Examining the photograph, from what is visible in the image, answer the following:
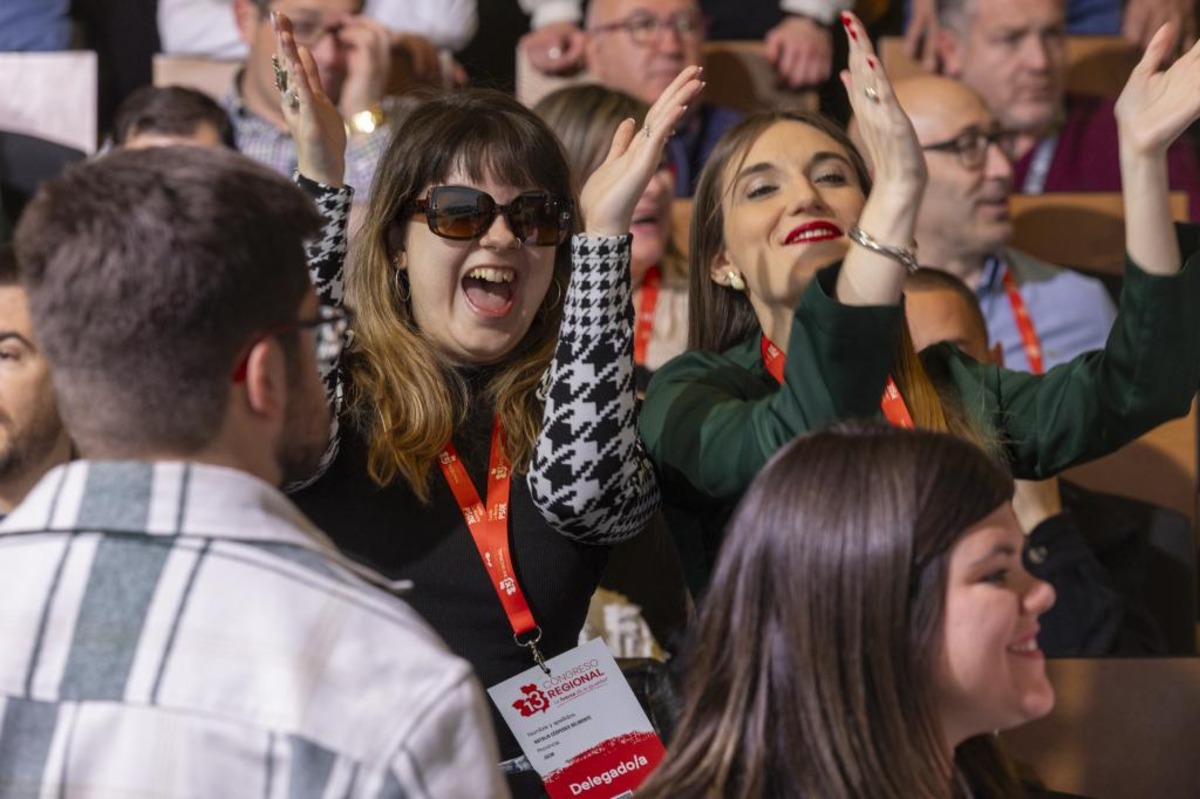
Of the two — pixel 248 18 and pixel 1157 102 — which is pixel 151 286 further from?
pixel 248 18

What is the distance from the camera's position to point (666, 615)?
2.69 meters

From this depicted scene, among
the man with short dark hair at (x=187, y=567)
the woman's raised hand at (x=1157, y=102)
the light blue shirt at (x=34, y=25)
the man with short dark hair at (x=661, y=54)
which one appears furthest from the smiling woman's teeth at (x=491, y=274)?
the light blue shirt at (x=34, y=25)

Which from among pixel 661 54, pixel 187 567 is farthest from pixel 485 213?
pixel 661 54

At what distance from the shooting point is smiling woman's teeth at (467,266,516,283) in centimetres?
223

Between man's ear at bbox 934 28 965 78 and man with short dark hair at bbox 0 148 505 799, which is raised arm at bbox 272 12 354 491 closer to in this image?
man with short dark hair at bbox 0 148 505 799

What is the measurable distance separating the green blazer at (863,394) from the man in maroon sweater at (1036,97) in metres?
2.02

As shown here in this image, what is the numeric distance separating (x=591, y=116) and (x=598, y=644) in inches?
63.1

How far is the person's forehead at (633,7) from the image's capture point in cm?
414

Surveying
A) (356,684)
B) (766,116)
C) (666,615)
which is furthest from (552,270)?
(356,684)

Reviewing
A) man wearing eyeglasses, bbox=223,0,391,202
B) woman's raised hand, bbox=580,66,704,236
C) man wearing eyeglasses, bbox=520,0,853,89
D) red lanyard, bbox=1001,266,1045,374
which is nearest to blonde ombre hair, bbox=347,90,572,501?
woman's raised hand, bbox=580,66,704,236

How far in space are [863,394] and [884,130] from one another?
1.05 feet

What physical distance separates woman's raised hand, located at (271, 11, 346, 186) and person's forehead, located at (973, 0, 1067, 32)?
8.22 feet

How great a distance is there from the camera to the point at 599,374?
1.96 metres

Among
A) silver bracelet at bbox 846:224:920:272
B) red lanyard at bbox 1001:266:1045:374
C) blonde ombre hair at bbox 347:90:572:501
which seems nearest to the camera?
silver bracelet at bbox 846:224:920:272
